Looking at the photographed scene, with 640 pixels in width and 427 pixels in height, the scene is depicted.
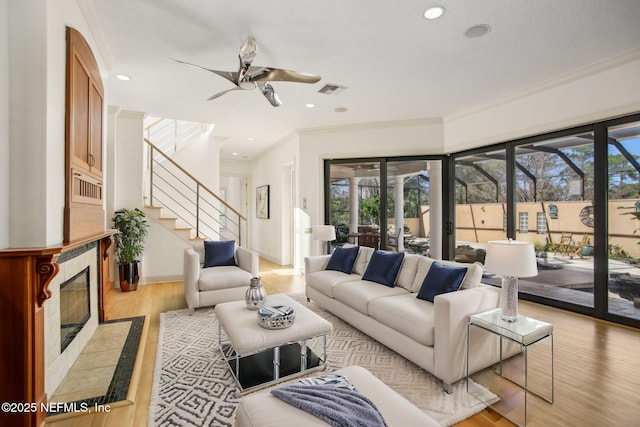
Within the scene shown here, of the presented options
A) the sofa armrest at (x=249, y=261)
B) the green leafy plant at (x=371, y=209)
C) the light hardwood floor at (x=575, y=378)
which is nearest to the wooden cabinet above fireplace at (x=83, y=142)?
the light hardwood floor at (x=575, y=378)

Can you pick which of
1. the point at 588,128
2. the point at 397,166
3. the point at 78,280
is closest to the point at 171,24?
the point at 78,280

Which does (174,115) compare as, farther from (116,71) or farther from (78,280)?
(78,280)

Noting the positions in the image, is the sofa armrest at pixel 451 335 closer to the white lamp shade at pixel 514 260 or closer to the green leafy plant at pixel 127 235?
the white lamp shade at pixel 514 260

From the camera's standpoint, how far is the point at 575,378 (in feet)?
7.38

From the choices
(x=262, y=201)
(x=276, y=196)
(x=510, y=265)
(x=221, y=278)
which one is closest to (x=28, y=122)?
(x=221, y=278)

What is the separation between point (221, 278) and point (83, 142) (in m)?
2.06

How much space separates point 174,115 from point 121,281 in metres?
2.84

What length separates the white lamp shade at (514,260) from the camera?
80.4 inches

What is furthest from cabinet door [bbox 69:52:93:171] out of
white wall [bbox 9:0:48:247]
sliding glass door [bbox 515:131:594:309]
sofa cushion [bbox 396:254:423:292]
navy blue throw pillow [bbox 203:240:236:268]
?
sliding glass door [bbox 515:131:594:309]

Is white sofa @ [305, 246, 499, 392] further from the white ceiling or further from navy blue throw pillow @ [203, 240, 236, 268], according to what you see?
the white ceiling

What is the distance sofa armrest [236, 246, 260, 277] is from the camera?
4.07 m

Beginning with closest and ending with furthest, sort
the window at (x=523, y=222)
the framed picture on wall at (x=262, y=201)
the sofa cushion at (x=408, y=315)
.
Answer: the sofa cushion at (x=408, y=315)
the window at (x=523, y=222)
the framed picture on wall at (x=262, y=201)

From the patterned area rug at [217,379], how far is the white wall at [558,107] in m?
3.32

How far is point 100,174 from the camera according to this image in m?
3.01
